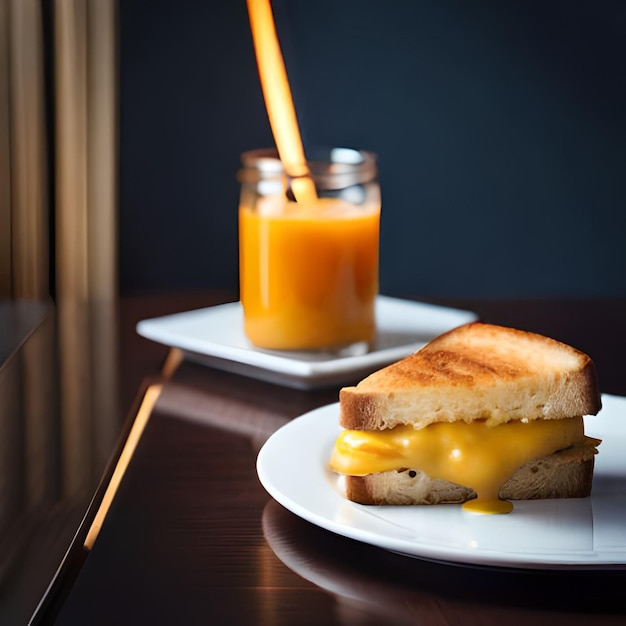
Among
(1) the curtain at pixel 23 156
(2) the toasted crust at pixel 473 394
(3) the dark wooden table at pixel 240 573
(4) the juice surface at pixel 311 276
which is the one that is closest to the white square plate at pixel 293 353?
(4) the juice surface at pixel 311 276

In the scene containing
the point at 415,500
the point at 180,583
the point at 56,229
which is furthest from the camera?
the point at 56,229

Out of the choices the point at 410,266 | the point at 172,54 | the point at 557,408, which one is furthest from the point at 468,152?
the point at 557,408

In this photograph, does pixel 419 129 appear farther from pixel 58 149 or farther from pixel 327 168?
pixel 327 168

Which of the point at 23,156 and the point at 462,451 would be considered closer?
the point at 462,451

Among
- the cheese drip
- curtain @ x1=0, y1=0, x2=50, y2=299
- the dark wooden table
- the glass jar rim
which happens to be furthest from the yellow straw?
curtain @ x1=0, y1=0, x2=50, y2=299

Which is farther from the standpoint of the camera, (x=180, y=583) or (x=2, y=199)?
(x=2, y=199)

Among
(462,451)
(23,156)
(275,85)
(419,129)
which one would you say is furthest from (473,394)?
(419,129)

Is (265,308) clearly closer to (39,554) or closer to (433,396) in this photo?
(433,396)
